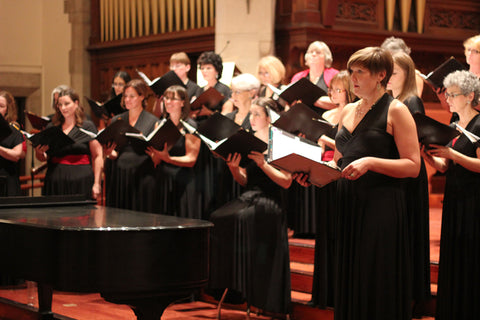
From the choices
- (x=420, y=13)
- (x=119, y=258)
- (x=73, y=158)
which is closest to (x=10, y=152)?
(x=73, y=158)

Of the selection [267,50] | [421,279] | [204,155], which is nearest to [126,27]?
[267,50]

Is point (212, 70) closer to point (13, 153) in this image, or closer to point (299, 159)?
point (13, 153)

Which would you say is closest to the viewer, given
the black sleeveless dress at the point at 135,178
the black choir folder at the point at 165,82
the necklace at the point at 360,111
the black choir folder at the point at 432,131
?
the necklace at the point at 360,111

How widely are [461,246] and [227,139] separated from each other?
55.2 inches

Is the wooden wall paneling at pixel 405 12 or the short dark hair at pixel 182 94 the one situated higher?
the wooden wall paneling at pixel 405 12

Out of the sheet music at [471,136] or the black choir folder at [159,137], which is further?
the black choir folder at [159,137]

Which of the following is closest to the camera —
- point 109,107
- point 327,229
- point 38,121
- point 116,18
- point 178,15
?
point 327,229

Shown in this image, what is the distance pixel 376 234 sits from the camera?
3234mm

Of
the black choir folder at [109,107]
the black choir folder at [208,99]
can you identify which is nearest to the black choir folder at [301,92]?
the black choir folder at [208,99]

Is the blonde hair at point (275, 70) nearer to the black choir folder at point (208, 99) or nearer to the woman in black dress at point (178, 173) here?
the black choir folder at point (208, 99)

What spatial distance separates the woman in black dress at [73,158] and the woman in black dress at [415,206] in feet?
8.97

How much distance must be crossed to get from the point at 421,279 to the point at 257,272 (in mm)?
1121

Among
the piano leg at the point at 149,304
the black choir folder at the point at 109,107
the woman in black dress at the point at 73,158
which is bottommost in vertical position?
the piano leg at the point at 149,304

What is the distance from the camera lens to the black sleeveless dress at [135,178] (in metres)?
5.71
